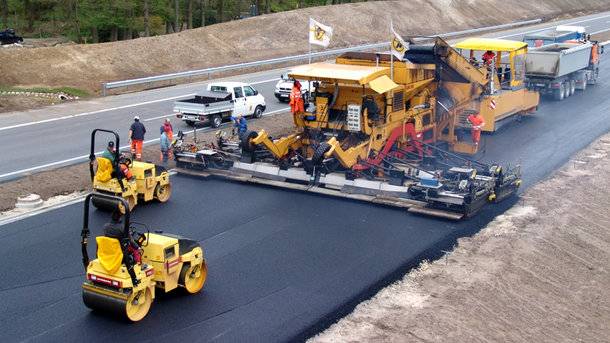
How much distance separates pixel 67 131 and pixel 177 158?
278 inches

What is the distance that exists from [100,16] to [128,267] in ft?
141

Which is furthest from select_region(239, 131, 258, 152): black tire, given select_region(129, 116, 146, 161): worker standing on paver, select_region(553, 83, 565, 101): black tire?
select_region(553, 83, 565, 101): black tire

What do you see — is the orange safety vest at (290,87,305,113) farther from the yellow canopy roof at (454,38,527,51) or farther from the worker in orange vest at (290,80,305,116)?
the yellow canopy roof at (454,38,527,51)

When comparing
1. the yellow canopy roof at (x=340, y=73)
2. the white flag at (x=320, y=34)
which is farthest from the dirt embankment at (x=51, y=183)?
the white flag at (x=320, y=34)

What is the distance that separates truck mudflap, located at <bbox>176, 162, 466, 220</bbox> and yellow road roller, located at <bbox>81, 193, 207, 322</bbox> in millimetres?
6428

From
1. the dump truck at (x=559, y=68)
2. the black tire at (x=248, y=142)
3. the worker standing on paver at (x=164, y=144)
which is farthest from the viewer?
the dump truck at (x=559, y=68)

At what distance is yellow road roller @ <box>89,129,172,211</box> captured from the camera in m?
15.9

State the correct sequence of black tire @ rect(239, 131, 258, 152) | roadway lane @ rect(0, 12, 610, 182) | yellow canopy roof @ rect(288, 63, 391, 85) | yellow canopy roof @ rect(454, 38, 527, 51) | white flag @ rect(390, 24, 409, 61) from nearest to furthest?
yellow canopy roof @ rect(288, 63, 391, 85)
white flag @ rect(390, 24, 409, 61)
black tire @ rect(239, 131, 258, 152)
roadway lane @ rect(0, 12, 610, 182)
yellow canopy roof @ rect(454, 38, 527, 51)

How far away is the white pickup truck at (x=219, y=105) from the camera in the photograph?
25.9 m

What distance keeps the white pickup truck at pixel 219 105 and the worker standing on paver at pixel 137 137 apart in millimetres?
5003

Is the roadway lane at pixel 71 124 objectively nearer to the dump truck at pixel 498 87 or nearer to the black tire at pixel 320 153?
the black tire at pixel 320 153

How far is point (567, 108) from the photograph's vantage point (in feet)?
96.7

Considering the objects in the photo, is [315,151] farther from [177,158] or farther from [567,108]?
[567,108]

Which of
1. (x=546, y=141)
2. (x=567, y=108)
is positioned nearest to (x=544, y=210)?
(x=546, y=141)
